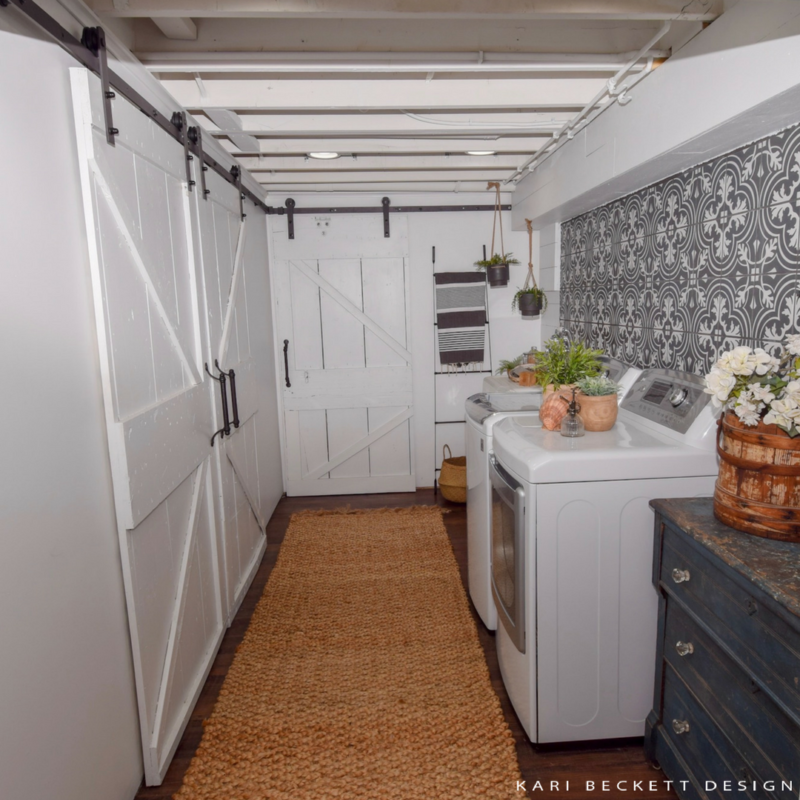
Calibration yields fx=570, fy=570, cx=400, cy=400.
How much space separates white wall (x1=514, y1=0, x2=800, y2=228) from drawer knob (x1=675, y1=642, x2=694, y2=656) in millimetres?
1504

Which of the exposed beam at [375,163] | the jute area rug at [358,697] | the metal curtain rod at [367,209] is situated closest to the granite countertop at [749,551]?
the jute area rug at [358,697]

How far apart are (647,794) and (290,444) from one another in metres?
3.41

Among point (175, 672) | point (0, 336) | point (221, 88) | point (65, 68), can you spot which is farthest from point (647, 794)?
point (221, 88)

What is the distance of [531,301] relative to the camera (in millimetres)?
4102

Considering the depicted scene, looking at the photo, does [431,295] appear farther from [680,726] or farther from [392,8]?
[680,726]

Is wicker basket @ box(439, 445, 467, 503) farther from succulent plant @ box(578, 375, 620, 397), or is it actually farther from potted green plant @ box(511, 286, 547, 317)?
succulent plant @ box(578, 375, 620, 397)

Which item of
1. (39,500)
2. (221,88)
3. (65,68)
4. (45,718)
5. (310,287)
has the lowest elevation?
(45,718)

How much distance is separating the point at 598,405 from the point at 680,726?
1.06 metres

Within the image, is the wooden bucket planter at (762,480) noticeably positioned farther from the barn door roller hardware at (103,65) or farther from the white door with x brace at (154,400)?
the barn door roller hardware at (103,65)

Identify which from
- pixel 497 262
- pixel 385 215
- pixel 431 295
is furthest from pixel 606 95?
pixel 431 295

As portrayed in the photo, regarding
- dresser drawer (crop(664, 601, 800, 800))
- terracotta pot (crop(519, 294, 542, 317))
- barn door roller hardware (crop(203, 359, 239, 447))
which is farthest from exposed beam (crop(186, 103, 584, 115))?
dresser drawer (crop(664, 601, 800, 800))

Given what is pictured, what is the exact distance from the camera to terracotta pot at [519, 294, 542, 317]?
4.10m

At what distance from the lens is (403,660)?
2.50 meters

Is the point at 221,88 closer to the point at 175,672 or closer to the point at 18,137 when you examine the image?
the point at 18,137
